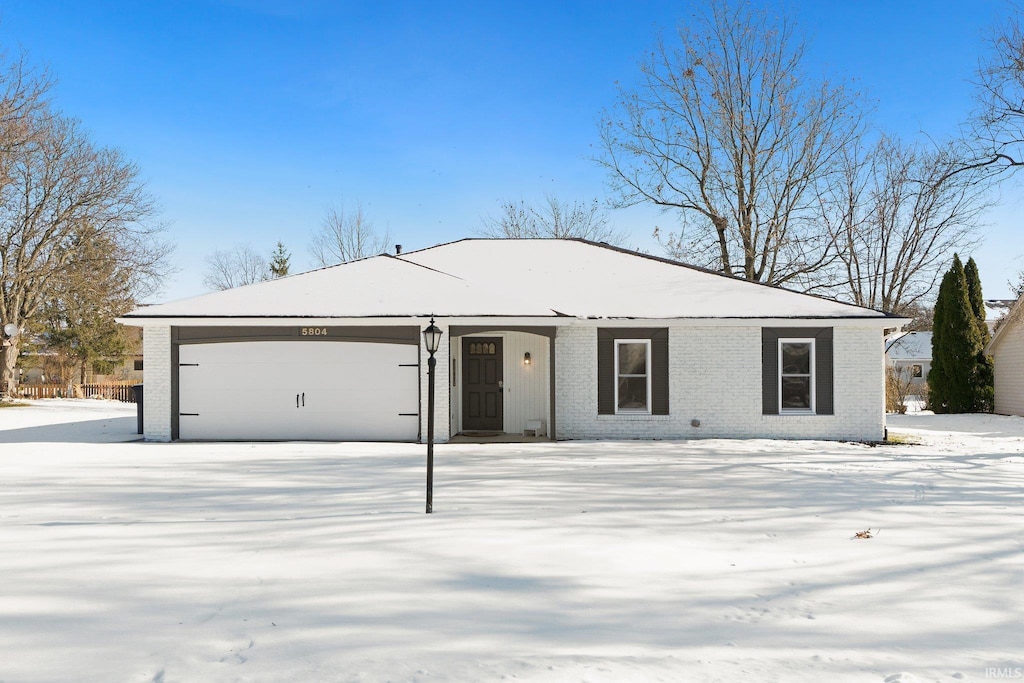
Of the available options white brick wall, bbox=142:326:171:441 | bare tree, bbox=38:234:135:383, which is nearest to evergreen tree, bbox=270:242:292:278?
bare tree, bbox=38:234:135:383

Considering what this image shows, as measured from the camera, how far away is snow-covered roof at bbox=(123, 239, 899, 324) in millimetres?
13938

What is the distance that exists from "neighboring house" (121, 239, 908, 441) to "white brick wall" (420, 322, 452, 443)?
4cm

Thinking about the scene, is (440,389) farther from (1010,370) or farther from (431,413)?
(1010,370)

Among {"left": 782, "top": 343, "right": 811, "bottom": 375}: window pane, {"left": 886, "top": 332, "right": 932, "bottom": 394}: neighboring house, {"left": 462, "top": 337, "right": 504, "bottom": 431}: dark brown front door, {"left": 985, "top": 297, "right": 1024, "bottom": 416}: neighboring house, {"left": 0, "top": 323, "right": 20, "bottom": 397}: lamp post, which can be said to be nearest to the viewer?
{"left": 782, "top": 343, "right": 811, "bottom": 375}: window pane

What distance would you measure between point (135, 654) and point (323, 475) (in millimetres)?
5873

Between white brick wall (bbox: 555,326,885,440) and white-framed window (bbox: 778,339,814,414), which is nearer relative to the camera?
white brick wall (bbox: 555,326,885,440)

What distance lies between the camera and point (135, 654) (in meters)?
3.74

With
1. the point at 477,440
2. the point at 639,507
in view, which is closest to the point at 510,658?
the point at 639,507

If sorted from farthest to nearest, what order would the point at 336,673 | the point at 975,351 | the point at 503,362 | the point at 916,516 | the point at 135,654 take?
the point at 975,351 → the point at 503,362 → the point at 916,516 → the point at 135,654 → the point at 336,673

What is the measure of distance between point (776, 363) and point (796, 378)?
668mm

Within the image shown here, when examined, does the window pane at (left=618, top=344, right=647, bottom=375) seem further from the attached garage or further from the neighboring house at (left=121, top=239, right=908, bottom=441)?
the attached garage

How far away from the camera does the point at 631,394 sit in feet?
47.9

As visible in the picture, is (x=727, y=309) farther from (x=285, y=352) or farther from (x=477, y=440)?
(x=285, y=352)

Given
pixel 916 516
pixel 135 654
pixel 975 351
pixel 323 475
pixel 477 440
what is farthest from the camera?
pixel 975 351
